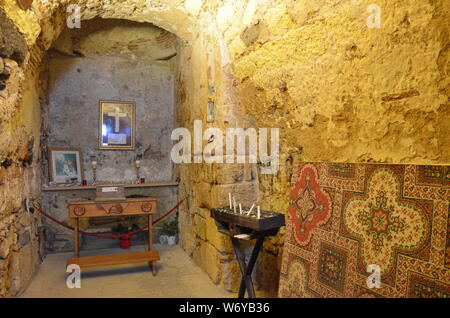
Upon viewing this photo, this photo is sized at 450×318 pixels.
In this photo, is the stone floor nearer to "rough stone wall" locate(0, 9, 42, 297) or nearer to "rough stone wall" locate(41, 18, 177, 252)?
"rough stone wall" locate(0, 9, 42, 297)

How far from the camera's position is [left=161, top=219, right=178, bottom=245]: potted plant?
427 centimetres

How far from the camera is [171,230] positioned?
169 inches

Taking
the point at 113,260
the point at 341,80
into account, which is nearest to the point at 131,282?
the point at 113,260

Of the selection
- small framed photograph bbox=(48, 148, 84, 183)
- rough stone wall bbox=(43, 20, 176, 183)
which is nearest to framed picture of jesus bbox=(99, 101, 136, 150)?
rough stone wall bbox=(43, 20, 176, 183)

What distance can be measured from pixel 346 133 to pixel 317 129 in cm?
24

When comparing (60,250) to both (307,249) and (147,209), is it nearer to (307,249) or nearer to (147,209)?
(147,209)

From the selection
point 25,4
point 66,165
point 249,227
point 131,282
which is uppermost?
point 25,4

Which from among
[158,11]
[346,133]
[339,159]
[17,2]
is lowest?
[339,159]

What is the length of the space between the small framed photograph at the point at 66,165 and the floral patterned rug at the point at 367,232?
10.1ft

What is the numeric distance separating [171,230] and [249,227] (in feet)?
7.89

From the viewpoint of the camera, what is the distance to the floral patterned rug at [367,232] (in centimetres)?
133

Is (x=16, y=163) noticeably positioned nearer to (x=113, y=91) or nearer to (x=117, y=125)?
(x=117, y=125)

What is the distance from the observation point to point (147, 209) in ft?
11.1
